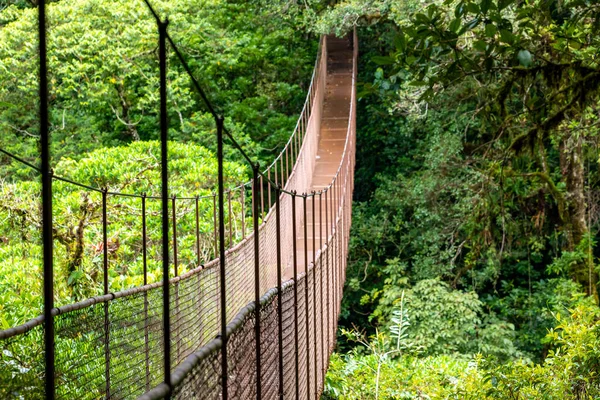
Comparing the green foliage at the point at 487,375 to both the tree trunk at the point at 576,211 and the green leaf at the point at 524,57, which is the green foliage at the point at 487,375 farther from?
the green leaf at the point at 524,57

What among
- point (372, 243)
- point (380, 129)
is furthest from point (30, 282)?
point (380, 129)

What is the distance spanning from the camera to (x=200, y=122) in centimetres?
800

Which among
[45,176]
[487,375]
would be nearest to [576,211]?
[487,375]

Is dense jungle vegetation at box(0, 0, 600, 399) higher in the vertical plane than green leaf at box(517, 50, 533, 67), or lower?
lower

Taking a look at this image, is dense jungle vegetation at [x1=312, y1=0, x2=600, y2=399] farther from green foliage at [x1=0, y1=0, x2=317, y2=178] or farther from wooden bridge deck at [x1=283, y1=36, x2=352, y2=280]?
green foliage at [x1=0, y1=0, x2=317, y2=178]

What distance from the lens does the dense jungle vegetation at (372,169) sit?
5.35 metres

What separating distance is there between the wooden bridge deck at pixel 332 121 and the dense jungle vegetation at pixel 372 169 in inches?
13.3

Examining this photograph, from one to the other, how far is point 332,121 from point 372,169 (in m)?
1.62

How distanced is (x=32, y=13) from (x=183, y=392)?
6.77 m

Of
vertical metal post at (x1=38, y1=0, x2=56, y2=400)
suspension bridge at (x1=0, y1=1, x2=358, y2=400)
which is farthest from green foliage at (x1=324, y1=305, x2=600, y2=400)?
vertical metal post at (x1=38, y1=0, x2=56, y2=400)

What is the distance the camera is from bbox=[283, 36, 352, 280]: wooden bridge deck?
21.1ft

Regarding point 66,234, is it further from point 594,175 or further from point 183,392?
point 594,175

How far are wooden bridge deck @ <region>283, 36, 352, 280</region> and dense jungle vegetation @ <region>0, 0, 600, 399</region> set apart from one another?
0.34 meters

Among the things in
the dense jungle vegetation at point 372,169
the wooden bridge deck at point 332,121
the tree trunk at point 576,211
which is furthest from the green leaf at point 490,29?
the tree trunk at point 576,211
